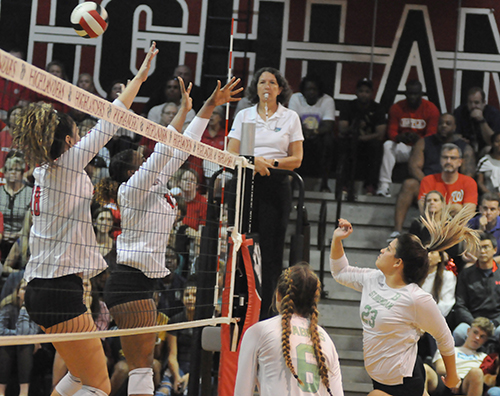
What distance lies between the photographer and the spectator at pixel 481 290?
274 inches

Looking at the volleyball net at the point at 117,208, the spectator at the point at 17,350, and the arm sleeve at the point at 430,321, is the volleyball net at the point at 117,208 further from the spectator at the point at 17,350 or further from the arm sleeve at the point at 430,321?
the arm sleeve at the point at 430,321

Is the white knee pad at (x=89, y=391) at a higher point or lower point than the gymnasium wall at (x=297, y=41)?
lower

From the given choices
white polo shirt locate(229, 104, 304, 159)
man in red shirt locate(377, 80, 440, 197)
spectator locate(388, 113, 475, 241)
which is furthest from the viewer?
man in red shirt locate(377, 80, 440, 197)

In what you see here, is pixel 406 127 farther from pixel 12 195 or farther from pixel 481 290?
pixel 12 195

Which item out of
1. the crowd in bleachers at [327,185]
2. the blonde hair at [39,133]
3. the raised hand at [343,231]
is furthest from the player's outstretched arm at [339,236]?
the blonde hair at [39,133]

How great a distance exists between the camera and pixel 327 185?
9.16 metres

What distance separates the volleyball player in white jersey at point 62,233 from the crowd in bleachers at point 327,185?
4.29 feet

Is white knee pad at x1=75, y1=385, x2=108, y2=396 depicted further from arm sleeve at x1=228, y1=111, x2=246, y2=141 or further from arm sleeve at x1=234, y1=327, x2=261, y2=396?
arm sleeve at x1=228, y1=111, x2=246, y2=141

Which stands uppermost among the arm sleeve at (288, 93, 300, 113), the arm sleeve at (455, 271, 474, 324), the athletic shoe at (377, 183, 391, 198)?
the arm sleeve at (288, 93, 300, 113)

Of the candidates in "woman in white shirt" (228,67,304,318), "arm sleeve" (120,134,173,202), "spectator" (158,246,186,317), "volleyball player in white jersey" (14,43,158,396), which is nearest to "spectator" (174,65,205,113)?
"spectator" (158,246,186,317)

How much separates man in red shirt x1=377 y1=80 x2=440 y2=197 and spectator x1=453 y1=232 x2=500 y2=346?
2167 mm

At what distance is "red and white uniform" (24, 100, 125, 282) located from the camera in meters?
3.39

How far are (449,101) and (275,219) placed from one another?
6378 millimetres

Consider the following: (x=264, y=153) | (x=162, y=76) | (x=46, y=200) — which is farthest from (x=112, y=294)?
(x=162, y=76)
